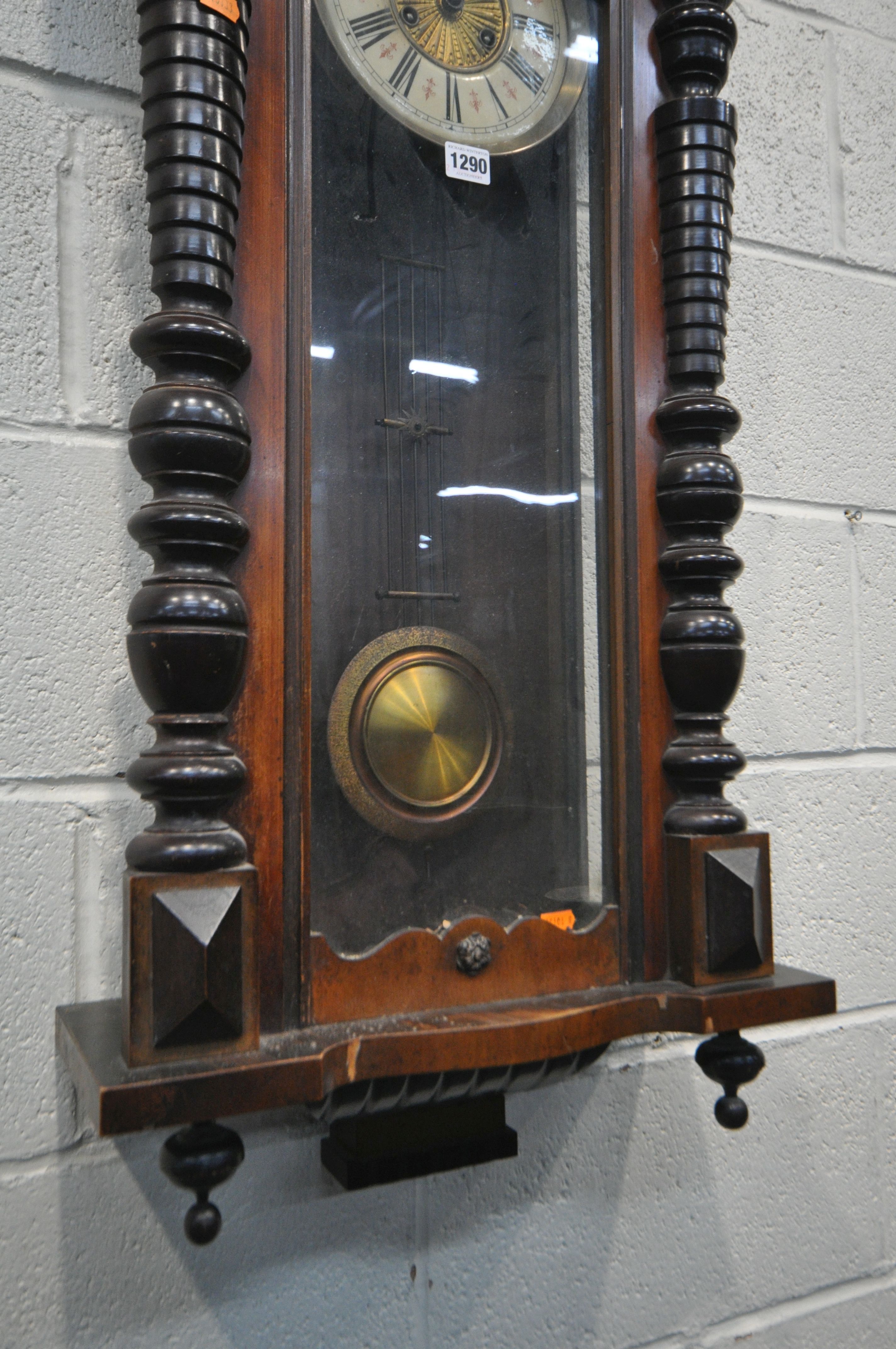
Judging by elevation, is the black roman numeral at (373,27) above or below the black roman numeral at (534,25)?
below

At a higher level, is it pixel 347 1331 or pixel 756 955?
pixel 756 955

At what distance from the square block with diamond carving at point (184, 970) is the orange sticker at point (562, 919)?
0.18 m

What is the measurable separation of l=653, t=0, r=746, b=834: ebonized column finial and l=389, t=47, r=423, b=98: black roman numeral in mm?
159

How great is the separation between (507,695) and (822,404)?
1.61 ft

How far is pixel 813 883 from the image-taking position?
34.8 inches

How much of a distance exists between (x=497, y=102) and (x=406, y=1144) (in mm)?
640

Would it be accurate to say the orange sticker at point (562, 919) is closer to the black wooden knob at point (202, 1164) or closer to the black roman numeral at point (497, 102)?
the black wooden knob at point (202, 1164)

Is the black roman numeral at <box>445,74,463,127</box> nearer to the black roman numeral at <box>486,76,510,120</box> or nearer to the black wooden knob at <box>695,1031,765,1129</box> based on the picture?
the black roman numeral at <box>486,76,510,120</box>

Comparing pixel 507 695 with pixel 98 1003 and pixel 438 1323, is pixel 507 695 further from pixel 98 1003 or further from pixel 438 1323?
pixel 438 1323

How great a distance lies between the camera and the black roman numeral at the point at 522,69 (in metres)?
0.63

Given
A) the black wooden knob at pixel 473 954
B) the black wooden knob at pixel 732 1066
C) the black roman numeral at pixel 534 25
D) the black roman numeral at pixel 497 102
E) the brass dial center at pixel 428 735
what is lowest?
the black wooden knob at pixel 732 1066

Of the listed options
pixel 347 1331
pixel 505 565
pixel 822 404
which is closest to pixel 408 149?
pixel 505 565

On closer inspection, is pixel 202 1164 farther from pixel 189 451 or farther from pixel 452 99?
pixel 452 99

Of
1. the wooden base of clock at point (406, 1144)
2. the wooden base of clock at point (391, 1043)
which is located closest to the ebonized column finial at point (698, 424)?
the wooden base of clock at point (391, 1043)
